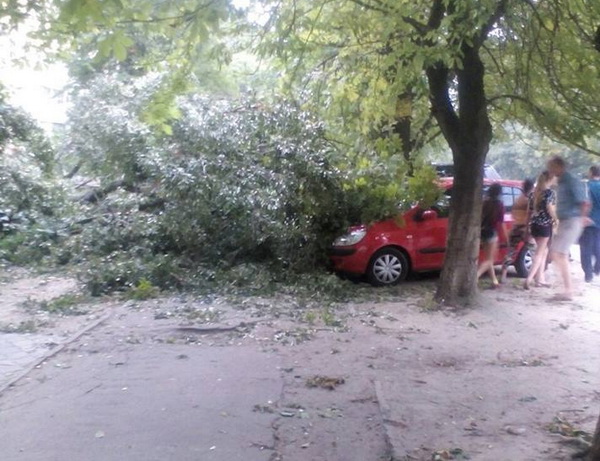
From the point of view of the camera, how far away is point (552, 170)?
12.0m

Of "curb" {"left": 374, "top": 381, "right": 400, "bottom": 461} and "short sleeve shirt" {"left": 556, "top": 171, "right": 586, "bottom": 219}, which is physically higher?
"short sleeve shirt" {"left": 556, "top": 171, "right": 586, "bottom": 219}

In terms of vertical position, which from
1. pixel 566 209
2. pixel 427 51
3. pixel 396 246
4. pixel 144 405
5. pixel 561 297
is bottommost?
pixel 144 405

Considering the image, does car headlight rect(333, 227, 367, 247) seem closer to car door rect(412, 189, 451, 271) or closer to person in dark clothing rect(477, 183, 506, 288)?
car door rect(412, 189, 451, 271)

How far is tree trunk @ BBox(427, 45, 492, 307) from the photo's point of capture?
1123cm

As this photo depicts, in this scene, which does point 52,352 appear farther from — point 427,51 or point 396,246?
point 396,246

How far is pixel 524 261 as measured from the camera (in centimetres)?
1481

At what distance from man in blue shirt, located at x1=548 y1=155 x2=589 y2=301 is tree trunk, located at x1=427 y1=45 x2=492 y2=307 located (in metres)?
1.17

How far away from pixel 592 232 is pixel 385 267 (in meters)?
3.26

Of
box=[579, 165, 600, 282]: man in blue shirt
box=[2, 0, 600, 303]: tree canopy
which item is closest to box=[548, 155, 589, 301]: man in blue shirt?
box=[2, 0, 600, 303]: tree canopy

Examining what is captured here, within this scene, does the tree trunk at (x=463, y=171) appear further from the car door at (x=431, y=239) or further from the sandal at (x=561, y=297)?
the car door at (x=431, y=239)

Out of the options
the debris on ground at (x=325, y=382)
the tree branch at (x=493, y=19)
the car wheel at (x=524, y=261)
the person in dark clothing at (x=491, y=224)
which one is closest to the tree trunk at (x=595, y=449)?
the debris on ground at (x=325, y=382)

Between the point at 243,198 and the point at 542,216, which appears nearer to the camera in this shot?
the point at 542,216

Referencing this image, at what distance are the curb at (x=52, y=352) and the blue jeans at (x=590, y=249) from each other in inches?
292

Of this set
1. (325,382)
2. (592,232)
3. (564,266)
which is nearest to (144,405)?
(325,382)
